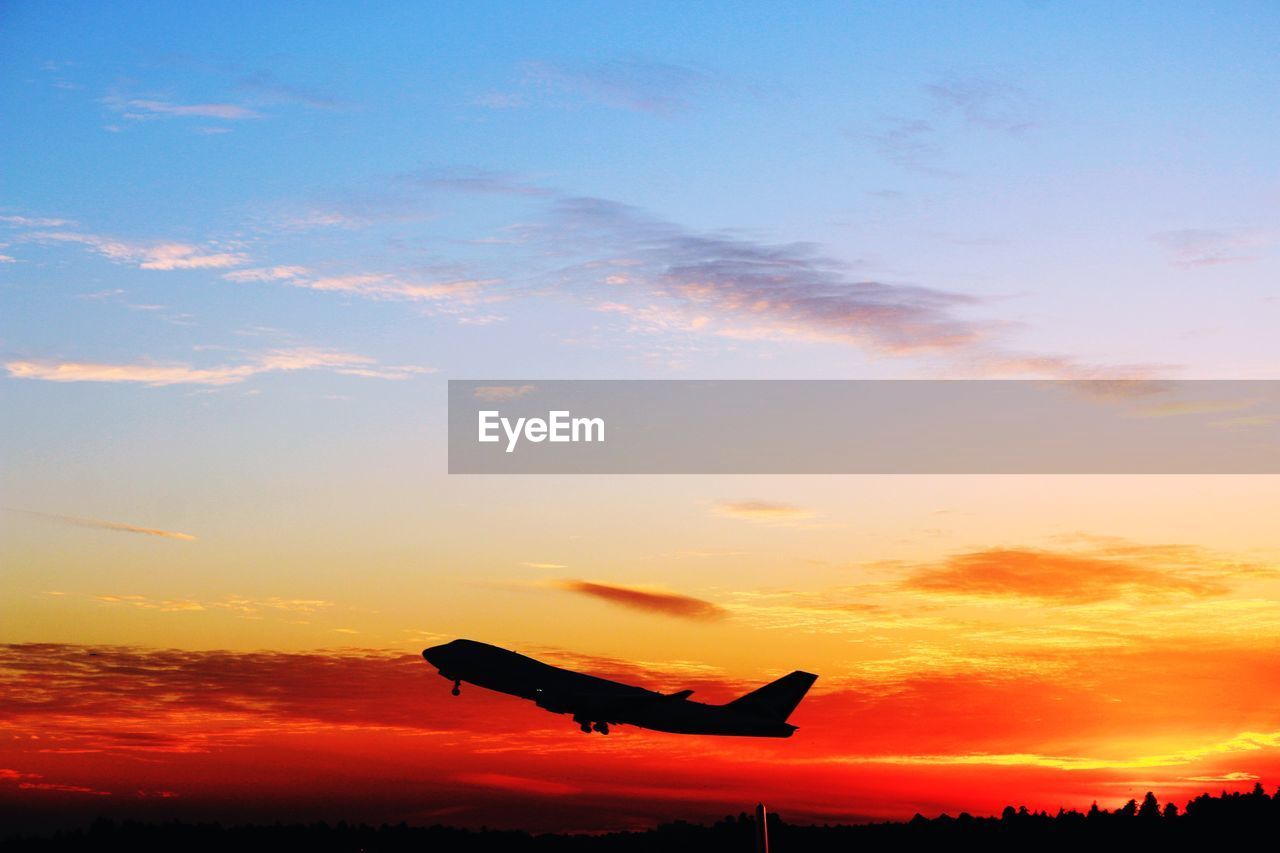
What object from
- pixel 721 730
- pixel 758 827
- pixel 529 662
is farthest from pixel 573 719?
pixel 758 827

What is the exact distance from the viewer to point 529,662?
615ft

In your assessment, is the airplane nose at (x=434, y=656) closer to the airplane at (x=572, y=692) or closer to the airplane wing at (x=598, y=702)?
the airplane at (x=572, y=692)

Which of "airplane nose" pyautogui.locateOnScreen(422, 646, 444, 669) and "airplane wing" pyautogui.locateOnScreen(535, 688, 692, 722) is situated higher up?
"airplane nose" pyautogui.locateOnScreen(422, 646, 444, 669)

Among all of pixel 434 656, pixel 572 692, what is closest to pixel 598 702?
pixel 572 692

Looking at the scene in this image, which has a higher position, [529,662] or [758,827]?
[529,662]

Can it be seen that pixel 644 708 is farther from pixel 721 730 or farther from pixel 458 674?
pixel 458 674

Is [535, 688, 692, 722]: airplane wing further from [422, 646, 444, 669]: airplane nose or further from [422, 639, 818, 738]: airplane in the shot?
[422, 646, 444, 669]: airplane nose

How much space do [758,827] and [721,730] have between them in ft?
376

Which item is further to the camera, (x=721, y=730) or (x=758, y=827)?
(x=721, y=730)

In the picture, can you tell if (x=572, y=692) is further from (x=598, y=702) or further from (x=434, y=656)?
(x=434, y=656)

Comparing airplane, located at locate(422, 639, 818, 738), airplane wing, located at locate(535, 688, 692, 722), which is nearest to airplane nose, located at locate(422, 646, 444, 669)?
airplane, located at locate(422, 639, 818, 738)

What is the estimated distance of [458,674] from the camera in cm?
18388

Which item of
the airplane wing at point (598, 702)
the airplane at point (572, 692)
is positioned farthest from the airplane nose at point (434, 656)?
the airplane wing at point (598, 702)

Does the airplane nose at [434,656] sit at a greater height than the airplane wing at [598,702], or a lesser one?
greater
